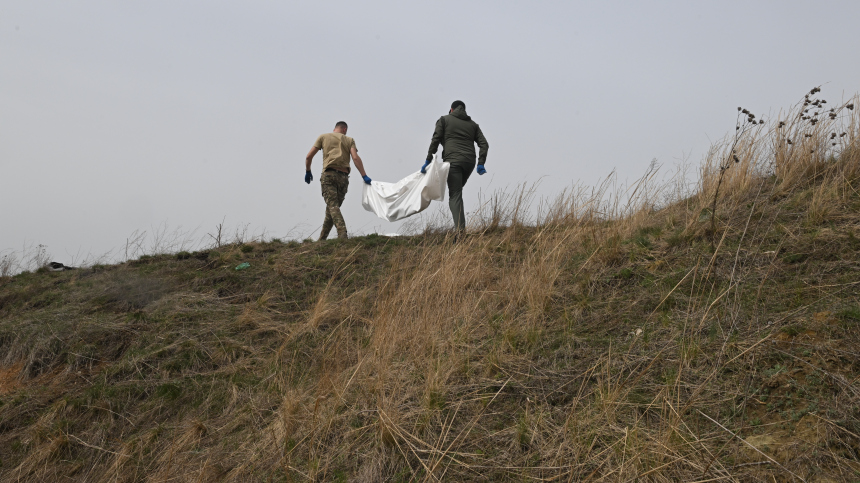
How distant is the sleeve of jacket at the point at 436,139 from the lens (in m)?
7.76

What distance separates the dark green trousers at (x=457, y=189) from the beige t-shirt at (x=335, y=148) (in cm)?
170

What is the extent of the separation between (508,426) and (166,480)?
2116 millimetres

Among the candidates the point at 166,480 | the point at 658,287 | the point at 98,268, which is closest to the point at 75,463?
the point at 166,480

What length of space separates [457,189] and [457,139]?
674 mm

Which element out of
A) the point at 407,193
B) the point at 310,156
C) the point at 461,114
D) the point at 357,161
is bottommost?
the point at 407,193

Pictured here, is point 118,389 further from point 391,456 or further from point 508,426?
point 508,426

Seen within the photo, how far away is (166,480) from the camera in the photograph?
3.50 metres

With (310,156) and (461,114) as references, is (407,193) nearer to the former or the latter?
(461,114)

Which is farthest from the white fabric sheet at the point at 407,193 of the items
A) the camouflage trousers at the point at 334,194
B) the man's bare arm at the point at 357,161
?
the camouflage trousers at the point at 334,194

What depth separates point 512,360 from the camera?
11.9ft

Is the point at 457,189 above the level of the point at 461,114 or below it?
below

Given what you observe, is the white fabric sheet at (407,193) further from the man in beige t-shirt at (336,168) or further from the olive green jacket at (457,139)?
the man in beige t-shirt at (336,168)

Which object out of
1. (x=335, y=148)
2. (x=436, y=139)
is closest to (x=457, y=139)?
(x=436, y=139)

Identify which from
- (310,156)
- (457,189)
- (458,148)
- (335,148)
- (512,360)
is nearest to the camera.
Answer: (512,360)
